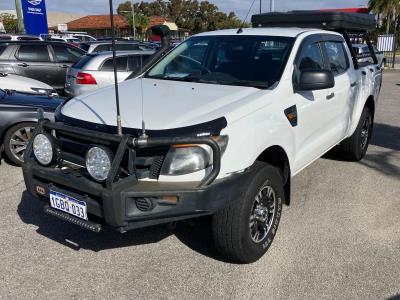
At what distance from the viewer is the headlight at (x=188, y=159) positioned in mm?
2914

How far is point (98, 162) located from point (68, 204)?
0.45 metres

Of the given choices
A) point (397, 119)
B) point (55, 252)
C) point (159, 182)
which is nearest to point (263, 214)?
point (159, 182)

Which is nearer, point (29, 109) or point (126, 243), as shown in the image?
point (126, 243)

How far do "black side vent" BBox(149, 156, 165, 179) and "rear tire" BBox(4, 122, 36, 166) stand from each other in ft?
10.6

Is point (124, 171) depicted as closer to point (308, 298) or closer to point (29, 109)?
point (308, 298)

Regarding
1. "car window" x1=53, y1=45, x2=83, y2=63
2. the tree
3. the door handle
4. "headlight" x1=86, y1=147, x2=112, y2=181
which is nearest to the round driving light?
"headlight" x1=86, y1=147, x2=112, y2=181

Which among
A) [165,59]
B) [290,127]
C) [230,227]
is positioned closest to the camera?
Answer: [230,227]

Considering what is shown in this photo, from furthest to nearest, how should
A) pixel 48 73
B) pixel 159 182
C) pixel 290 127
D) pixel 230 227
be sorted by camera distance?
1. pixel 48 73
2. pixel 290 127
3. pixel 230 227
4. pixel 159 182

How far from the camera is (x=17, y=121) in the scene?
5.58 m

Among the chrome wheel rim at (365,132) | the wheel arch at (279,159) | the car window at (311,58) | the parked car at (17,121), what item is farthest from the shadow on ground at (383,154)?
the parked car at (17,121)

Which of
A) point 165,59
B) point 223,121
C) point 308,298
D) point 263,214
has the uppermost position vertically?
point 165,59

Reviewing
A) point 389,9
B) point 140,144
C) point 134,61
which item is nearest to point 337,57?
point 140,144

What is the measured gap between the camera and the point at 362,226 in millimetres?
4098

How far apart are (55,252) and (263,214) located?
171cm
